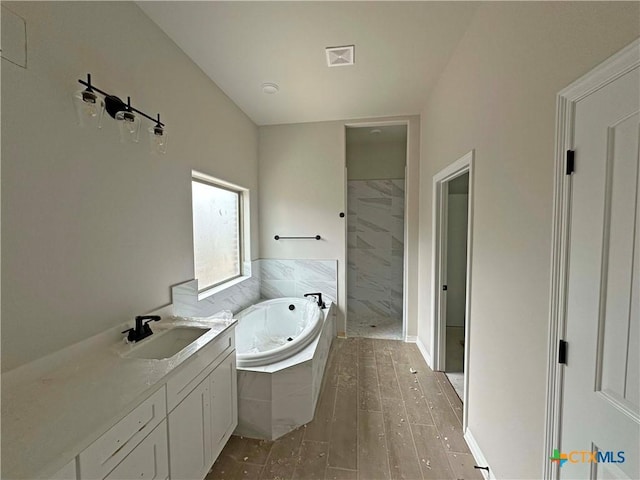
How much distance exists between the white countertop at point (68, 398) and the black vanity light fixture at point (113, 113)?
1091 millimetres

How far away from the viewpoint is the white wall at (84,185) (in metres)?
1.03

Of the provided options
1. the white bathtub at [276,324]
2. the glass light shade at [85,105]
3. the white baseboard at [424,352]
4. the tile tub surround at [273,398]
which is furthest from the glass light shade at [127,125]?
the white baseboard at [424,352]

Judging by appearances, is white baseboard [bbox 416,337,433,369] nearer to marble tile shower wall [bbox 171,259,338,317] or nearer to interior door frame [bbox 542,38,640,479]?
marble tile shower wall [bbox 171,259,338,317]

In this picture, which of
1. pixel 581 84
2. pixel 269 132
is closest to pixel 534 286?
pixel 581 84

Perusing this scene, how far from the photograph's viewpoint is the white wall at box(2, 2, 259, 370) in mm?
1029

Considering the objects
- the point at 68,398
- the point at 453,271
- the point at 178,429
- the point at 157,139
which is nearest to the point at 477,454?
the point at 178,429

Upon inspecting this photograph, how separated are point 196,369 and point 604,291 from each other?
1728 millimetres

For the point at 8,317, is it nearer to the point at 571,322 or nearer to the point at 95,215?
the point at 95,215

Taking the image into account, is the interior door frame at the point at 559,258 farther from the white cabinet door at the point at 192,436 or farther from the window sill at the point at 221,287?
the window sill at the point at 221,287

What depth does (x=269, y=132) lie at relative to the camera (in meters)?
3.58

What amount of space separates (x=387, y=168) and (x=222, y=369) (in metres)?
3.83

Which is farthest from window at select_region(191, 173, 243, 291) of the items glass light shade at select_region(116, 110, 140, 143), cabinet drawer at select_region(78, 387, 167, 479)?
cabinet drawer at select_region(78, 387, 167, 479)

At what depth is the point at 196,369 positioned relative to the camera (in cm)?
137

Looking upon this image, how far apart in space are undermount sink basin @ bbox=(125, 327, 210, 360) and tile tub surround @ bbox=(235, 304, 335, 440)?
0.45 m
